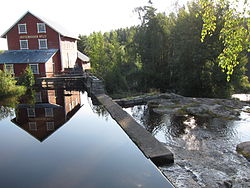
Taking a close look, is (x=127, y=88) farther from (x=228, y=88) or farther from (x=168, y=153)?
(x=168, y=153)

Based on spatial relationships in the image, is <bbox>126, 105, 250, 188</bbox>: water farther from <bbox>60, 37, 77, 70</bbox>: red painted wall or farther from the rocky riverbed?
<bbox>60, 37, 77, 70</bbox>: red painted wall

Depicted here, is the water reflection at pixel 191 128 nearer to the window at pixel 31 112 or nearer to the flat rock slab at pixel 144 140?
the flat rock slab at pixel 144 140

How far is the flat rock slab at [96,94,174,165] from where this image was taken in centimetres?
561

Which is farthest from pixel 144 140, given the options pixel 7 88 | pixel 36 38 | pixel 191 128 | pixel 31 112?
pixel 36 38

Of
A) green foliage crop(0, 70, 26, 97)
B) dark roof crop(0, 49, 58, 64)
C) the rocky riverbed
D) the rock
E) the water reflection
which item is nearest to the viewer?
the rocky riverbed

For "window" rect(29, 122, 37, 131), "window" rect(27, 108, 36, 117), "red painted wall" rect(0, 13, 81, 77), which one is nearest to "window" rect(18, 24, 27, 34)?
"red painted wall" rect(0, 13, 81, 77)

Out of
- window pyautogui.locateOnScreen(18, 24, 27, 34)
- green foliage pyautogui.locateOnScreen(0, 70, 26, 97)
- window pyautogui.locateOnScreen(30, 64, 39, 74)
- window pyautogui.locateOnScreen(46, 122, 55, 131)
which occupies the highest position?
window pyautogui.locateOnScreen(18, 24, 27, 34)

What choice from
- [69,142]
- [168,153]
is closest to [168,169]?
[168,153]

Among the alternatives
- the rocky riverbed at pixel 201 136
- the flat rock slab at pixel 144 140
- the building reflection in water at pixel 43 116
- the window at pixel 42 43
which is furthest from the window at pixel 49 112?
the window at pixel 42 43

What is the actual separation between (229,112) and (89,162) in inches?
321

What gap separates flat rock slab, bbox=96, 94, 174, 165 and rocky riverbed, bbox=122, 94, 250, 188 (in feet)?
1.01

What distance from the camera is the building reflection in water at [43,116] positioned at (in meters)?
8.37

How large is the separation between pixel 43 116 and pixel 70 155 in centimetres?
521

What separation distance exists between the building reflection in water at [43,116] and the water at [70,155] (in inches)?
1.4
